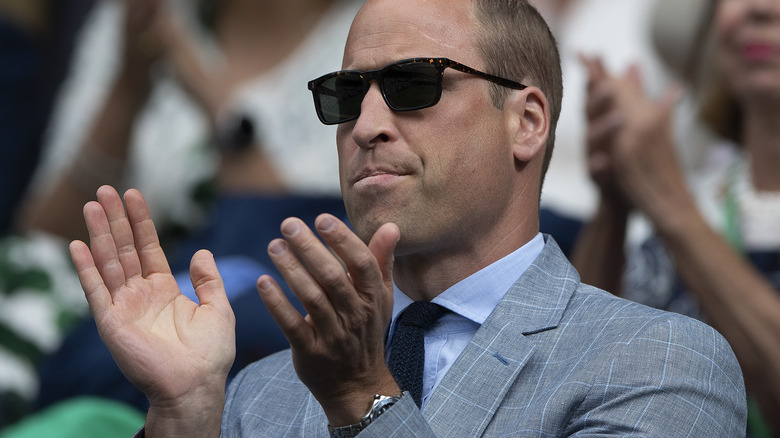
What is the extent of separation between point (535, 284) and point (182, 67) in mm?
2687

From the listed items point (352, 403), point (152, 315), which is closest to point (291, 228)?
point (352, 403)

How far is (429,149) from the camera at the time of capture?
5.72 feet

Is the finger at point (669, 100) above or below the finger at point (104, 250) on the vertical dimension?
below

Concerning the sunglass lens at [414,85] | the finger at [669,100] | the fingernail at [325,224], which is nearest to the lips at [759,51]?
the finger at [669,100]

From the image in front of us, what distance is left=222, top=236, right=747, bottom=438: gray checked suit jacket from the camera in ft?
5.13

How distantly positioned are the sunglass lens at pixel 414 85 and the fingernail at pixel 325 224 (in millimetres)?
379

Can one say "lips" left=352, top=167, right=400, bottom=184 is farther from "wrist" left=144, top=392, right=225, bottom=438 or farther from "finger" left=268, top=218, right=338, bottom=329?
"wrist" left=144, top=392, right=225, bottom=438

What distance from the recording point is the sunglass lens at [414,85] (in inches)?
68.5

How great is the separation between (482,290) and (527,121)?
32cm

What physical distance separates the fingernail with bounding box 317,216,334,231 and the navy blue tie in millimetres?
417

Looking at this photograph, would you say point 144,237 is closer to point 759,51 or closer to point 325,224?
point 325,224

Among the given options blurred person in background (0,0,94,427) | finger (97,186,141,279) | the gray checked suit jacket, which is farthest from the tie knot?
blurred person in background (0,0,94,427)

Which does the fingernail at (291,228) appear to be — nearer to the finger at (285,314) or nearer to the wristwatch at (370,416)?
the finger at (285,314)

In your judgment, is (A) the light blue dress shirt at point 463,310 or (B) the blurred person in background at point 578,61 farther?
(B) the blurred person in background at point 578,61
